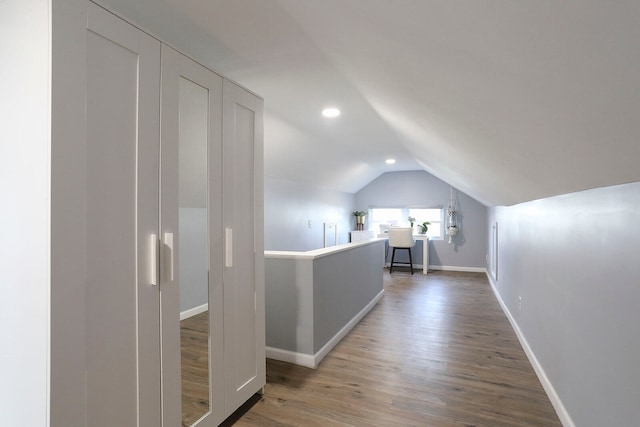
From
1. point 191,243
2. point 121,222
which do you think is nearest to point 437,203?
point 191,243

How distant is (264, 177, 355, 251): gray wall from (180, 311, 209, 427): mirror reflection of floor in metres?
2.94

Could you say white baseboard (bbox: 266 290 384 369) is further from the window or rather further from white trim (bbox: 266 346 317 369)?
the window

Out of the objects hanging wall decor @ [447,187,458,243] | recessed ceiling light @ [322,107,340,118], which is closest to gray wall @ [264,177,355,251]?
recessed ceiling light @ [322,107,340,118]

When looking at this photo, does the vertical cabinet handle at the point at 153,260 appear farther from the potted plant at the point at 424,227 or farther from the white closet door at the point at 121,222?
the potted plant at the point at 424,227

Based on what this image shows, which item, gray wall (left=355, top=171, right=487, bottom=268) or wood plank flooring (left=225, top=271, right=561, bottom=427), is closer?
wood plank flooring (left=225, top=271, right=561, bottom=427)

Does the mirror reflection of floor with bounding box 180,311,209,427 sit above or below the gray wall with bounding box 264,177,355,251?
below

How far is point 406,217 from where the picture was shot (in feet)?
25.9

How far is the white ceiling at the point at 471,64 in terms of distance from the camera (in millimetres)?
659

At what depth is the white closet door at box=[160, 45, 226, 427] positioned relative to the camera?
1.49 metres

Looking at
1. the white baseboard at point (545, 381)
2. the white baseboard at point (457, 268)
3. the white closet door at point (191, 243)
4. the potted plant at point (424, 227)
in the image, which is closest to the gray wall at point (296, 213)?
the potted plant at point (424, 227)

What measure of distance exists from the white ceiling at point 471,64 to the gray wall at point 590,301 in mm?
144

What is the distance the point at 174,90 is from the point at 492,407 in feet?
8.31

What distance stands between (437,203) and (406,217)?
0.78 meters

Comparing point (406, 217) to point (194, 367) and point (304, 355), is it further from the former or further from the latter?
point (194, 367)
